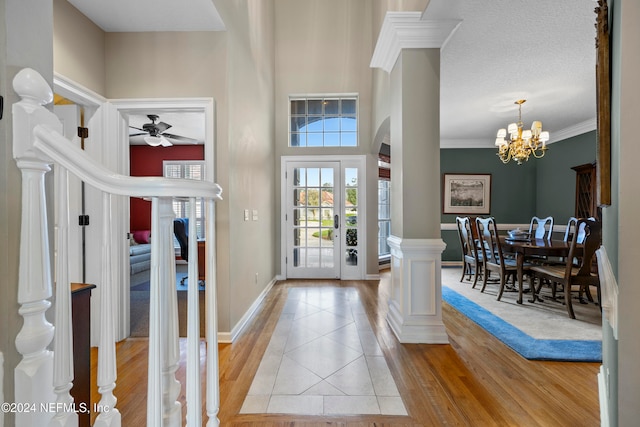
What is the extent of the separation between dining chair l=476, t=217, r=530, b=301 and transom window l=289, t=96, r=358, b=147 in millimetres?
2424

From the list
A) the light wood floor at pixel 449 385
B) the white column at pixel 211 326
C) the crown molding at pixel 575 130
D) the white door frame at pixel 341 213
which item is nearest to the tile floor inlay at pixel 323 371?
the light wood floor at pixel 449 385

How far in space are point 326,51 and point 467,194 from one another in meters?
4.24

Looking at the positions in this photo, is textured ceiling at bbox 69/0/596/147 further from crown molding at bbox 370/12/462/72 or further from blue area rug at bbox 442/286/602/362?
blue area rug at bbox 442/286/602/362

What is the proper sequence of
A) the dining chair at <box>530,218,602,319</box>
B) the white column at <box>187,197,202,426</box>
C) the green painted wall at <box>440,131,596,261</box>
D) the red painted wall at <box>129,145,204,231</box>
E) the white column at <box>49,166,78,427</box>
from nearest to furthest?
the white column at <box>49,166,78,427</box>, the white column at <box>187,197,202,426</box>, the dining chair at <box>530,218,602,319</box>, the green painted wall at <box>440,131,596,261</box>, the red painted wall at <box>129,145,204,231</box>

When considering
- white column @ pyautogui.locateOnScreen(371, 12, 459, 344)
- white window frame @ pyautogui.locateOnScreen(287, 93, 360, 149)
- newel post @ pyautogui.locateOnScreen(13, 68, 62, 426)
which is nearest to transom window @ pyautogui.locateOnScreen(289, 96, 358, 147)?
white window frame @ pyautogui.locateOnScreen(287, 93, 360, 149)

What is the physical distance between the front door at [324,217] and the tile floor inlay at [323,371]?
172 centimetres

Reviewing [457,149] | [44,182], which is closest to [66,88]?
[44,182]

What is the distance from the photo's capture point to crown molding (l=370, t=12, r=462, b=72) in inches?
98.3

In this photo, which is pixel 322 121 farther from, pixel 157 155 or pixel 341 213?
pixel 157 155

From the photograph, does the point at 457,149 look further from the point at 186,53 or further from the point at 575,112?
the point at 186,53

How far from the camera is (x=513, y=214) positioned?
6.72m

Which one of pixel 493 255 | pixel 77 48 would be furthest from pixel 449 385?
pixel 77 48

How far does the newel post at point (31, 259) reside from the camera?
2.46 ft

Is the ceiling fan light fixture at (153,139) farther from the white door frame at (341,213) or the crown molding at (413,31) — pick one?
the crown molding at (413,31)
